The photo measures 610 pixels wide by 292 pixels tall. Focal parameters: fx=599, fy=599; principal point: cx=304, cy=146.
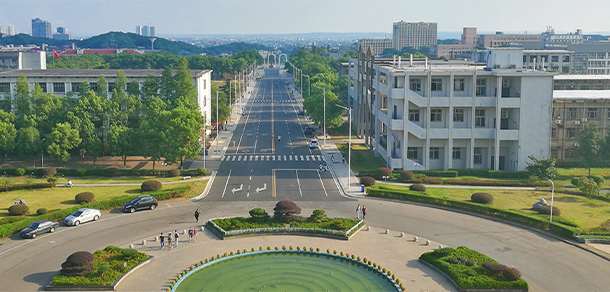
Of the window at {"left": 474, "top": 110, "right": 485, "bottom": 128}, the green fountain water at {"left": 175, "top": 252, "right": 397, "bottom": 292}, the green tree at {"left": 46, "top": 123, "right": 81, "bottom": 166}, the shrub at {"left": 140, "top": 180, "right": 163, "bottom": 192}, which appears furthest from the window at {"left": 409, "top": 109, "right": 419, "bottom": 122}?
the green tree at {"left": 46, "top": 123, "right": 81, "bottom": 166}

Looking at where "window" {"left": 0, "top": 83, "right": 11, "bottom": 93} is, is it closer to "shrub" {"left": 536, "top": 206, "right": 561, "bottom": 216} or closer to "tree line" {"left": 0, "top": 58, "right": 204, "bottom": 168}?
"tree line" {"left": 0, "top": 58, "right": 204, "bottom": 168}

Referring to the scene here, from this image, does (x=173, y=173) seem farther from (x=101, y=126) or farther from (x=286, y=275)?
(x=286, y=275)

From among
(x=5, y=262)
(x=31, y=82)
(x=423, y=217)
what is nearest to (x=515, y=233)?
(x=423, y=217)

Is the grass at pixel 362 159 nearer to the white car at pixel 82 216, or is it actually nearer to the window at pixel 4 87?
the white car at pixel 82 216

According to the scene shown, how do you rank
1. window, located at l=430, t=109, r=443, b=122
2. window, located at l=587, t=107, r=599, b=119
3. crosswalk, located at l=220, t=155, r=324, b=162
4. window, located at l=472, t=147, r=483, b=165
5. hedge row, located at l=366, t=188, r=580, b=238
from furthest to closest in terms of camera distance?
1. crosswalk, located at l=220, t=155, r=324, b=162
2. window, located at l=587, t=107, r=599, b=119
3. window, located at l=472, t=147, r=483, b=165
4. window, located at l=430, t=109, r=443, b=122
5. hedge row, located at l=366, t=188, r=580, b=238

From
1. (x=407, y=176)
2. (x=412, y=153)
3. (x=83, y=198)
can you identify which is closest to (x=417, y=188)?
(x=407, y=176)

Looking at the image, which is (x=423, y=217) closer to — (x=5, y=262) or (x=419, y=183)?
(x=419, y=183)
